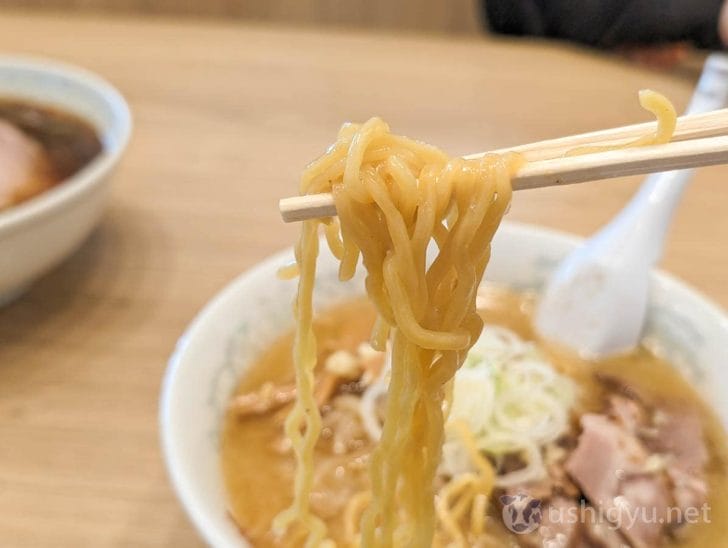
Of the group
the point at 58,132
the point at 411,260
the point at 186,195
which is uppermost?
the point at 411,260

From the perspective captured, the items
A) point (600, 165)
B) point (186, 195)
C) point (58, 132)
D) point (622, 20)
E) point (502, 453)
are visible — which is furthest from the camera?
point (622, 20)

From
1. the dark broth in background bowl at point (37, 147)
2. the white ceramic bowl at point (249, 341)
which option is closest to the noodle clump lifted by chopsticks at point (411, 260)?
the white ceramic bowl at point (249, 341)

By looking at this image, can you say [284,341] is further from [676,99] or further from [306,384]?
[676,99]

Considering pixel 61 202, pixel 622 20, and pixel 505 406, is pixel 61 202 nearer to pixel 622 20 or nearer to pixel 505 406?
pixel 505 406

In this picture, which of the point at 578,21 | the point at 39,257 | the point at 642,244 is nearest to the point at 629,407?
the point at 642,244

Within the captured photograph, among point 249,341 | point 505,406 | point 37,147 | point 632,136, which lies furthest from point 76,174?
point 632,136

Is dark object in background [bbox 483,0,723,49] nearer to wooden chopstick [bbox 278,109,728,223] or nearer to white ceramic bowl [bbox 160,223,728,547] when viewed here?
white ceramic bowl [bbox 160,223,728,547]

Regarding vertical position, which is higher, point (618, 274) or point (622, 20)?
point (618, 274)

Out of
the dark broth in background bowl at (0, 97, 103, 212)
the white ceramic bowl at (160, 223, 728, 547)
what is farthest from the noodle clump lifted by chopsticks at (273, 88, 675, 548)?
the dark broth in background bowl at (0, 97, 103, 212)

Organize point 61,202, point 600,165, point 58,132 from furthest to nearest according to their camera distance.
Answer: point 58,132 < point 61,202 < point 600,165
